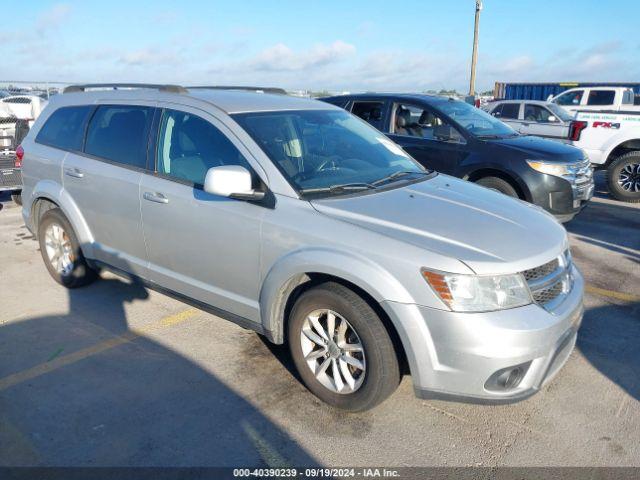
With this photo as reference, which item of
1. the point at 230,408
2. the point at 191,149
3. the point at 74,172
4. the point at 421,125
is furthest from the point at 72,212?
the point at 421,125

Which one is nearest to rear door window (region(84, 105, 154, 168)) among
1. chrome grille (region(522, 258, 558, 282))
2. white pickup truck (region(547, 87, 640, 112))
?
chrome grille (region(522, 258, 558, 282))

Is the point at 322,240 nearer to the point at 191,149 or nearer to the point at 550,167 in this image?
the point at 191,149

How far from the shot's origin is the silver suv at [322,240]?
2.69 metres

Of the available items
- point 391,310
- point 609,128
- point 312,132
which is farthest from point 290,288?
point 609,128

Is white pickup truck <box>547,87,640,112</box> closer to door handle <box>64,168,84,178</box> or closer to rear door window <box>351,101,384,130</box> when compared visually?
rear door window <box>351,101,384,130</box>

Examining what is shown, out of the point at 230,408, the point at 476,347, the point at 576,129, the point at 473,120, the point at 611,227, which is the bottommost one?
the point at 611,227

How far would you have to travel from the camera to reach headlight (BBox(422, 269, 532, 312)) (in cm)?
264

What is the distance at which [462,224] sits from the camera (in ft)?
10.1

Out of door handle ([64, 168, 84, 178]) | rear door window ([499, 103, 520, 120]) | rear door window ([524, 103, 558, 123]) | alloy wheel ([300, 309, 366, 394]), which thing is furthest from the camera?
rear door window ([499, 103, 520, 120])

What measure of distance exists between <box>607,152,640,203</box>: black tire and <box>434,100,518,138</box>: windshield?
3.22 m

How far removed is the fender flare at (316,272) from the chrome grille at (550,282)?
Result: 0.69 metres

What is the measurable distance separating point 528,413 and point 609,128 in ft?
27.2

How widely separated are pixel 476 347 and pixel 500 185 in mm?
4604

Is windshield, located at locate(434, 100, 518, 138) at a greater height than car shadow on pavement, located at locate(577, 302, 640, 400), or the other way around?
windshield, located at locate(434, 100, 518, 138)
